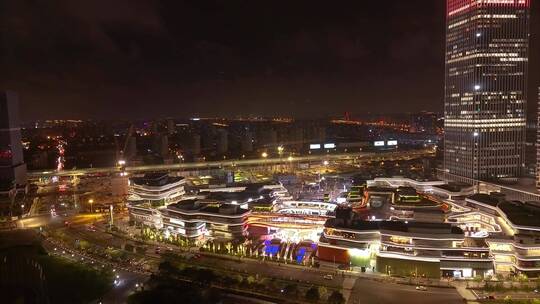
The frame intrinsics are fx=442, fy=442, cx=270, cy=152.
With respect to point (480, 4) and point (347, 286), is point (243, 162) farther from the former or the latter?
point (347, 286)

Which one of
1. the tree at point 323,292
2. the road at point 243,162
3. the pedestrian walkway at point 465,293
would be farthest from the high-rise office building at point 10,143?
the pedestrian walkway at point 465,293

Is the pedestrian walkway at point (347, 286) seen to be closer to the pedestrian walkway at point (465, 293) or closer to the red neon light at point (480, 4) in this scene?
the pedestrian walkway at point (465, 293)

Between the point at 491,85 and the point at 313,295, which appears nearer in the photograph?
the point at 313,295

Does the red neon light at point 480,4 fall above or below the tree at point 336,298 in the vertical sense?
above

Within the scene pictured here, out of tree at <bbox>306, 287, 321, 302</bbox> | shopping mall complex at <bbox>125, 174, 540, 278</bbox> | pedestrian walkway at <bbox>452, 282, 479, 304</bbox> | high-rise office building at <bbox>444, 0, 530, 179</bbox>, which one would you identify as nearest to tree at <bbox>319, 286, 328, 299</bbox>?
tree at <bbox>306, 287, 321, 302</bbox>

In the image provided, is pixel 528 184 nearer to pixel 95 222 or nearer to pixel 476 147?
pixel 476 147

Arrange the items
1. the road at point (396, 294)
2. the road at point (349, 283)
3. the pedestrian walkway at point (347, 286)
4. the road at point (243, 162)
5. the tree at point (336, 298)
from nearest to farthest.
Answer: the tree at point (336, 298)
the road at point (396, 294)
the road at point (349, 283)
the pedestrian walkway at point (347, 286)
the road at point (243, 162)

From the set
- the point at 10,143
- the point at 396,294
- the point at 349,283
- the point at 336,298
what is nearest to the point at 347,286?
the point at 349,283
